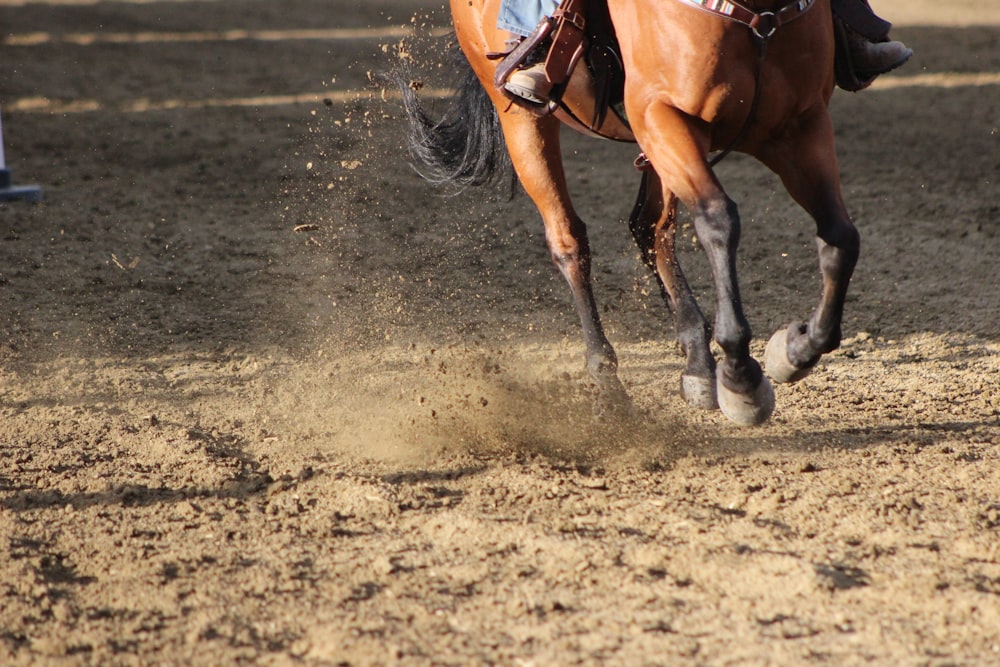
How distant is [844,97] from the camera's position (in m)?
11.7

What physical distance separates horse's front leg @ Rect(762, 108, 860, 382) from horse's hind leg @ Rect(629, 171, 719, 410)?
0.46 meters

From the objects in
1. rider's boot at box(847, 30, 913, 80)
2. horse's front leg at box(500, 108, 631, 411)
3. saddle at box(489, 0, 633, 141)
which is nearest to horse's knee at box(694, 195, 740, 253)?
saddle at box(489, 0, 633, 141)

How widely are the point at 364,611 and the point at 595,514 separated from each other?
0.95 meters

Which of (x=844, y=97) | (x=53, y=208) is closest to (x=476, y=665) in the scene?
(x=53, y=208)

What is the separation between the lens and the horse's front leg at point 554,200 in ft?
16.4

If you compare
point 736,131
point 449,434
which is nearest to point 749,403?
point 736,131

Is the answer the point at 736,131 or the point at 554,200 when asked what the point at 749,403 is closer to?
the point at 736,131

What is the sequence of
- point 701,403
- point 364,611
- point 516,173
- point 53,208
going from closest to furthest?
point 364,611
point 701,403
point 516,173
point 53,208

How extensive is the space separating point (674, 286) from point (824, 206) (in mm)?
1055

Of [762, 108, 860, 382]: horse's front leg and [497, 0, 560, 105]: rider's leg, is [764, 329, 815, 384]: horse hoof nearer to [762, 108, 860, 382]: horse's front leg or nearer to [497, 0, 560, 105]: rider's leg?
Answer: [762, 108, 860, 382]: horse's front leg

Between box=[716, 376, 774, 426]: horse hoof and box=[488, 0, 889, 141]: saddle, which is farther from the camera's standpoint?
box=[488, 0, 889, 141]: saddle

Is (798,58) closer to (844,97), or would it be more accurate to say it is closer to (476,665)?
(476,665)

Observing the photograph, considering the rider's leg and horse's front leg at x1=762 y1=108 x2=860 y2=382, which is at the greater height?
the rider's leg

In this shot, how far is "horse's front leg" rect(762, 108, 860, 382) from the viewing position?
404 centimetres
